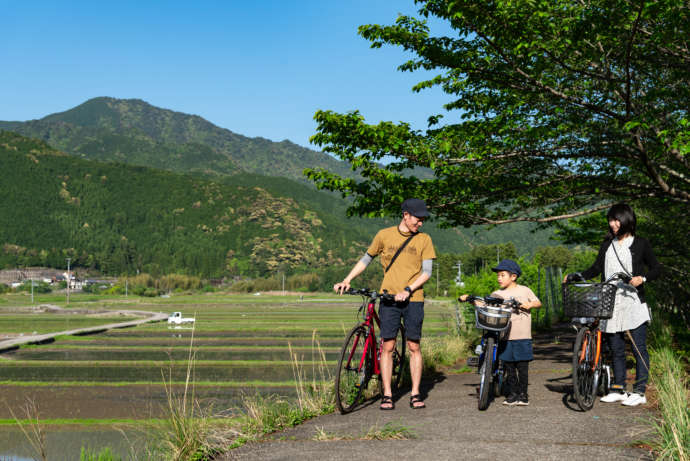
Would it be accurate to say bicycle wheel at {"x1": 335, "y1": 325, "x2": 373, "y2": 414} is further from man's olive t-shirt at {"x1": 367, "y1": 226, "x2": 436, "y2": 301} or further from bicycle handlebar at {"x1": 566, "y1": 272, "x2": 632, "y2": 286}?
bicycle handlebar at {"x1": 566, "y1": 272, "x2": 632, "y2": 286}

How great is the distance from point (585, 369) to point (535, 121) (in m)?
5.40

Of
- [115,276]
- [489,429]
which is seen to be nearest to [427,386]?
[489,429]

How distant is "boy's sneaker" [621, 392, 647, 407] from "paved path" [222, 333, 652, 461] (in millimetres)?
72

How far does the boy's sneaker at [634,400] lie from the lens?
5266 mm

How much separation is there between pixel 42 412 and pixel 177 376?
773 centimetres

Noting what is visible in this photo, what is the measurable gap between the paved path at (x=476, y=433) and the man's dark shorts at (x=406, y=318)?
2.42ft

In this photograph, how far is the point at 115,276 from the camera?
159125 millimetres

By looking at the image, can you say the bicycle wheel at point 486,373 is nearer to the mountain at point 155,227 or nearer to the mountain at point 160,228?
the mountain at point 160,228

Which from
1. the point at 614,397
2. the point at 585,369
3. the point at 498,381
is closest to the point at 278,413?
the point at 498,381

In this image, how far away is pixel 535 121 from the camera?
31.5 ft

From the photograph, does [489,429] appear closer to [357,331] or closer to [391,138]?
[357,331]

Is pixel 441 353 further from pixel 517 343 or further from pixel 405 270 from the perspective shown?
pixel 405 270

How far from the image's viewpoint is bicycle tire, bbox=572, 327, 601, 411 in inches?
200


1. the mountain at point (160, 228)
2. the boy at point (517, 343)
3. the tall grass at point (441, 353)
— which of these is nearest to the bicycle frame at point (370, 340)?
the boy at point (517, 343)
